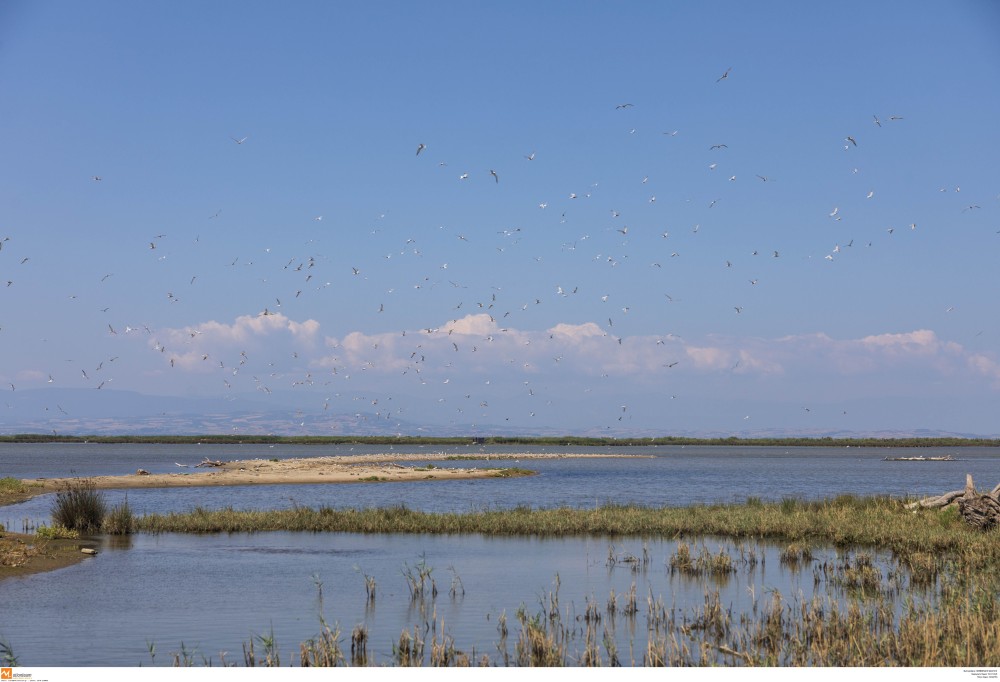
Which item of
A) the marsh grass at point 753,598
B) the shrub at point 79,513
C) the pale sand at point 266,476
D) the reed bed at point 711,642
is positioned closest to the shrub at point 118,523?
the shrub at point 79,513

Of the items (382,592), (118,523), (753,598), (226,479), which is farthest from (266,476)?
(753,598)

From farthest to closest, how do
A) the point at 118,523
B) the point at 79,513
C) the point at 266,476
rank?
the point at 266,476 → the point at 118,523 → the point at 79,513

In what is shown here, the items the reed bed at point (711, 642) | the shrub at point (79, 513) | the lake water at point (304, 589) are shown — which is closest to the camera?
the reed bed at point (711, 642)

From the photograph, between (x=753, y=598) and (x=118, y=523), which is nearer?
(x=753, y=598)

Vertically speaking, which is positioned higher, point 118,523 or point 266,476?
point 118,523

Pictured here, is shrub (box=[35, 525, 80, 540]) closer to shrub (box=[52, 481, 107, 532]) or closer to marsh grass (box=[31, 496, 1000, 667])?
shrub (box=[52, 481, 107, 532])

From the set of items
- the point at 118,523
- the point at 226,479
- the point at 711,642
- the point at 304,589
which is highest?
the point at 711,642

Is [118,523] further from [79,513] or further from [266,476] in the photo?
[266,476]

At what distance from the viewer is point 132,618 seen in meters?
25.1

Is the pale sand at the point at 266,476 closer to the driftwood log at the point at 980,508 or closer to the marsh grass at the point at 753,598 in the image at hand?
the marsh grass at the point at 753,598

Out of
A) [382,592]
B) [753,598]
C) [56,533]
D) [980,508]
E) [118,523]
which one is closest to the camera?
[753,598]

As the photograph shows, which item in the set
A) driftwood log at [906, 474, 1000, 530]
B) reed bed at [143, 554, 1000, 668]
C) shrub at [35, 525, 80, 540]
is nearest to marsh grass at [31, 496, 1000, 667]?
reed bed at [143, 554, 1000, 668]
